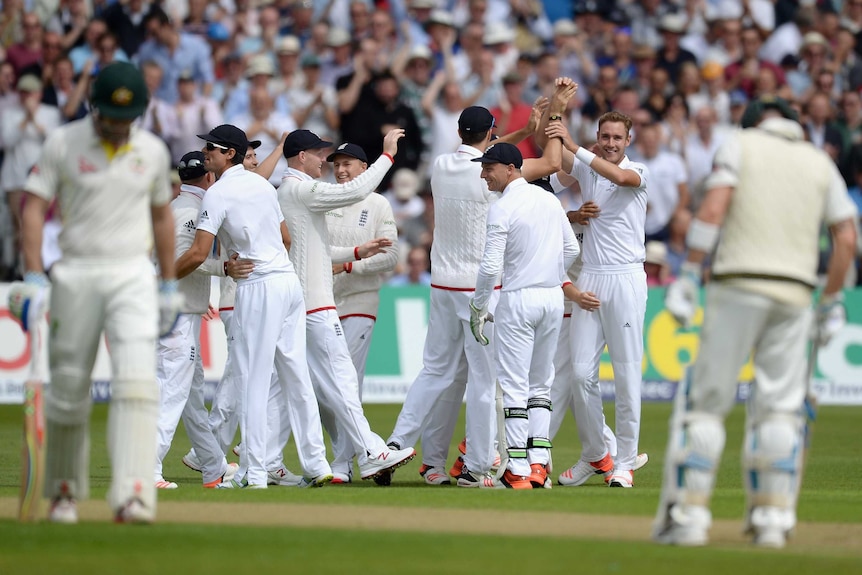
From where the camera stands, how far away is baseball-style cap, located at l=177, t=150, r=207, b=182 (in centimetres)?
1250

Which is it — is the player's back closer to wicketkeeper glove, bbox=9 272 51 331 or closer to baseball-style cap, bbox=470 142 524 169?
baseball-style cap, bbox=470 142 524 169

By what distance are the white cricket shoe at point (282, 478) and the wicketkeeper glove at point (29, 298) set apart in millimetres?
4174

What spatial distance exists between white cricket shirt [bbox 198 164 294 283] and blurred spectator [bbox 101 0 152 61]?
1162cm

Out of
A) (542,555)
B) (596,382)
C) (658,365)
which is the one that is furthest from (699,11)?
(542,555)

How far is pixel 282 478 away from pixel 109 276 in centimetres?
434

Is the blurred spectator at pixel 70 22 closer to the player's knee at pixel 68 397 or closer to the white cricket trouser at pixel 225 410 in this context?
the white cricket trouser at pixel 225 410

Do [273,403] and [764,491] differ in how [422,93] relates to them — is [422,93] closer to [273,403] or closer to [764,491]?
[273,403]

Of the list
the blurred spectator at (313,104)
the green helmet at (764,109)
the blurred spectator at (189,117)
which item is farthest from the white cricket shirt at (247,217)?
the blurred spectator at (313,104)

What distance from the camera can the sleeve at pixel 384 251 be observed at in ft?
43.3

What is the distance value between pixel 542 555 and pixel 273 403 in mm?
5484

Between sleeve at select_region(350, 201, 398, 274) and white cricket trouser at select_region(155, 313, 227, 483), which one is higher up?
sleeve at select_region(350, 201, 398, 274)

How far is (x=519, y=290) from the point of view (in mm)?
11953

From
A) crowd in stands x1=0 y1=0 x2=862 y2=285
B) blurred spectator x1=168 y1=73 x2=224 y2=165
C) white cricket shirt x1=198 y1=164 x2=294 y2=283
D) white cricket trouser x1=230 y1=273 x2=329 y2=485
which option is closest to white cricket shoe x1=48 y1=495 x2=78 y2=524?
white cricket trouser x1=230 y1=273 x2=329 y2=485

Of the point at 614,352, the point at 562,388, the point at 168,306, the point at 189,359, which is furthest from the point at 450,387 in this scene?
the point at 168,306
